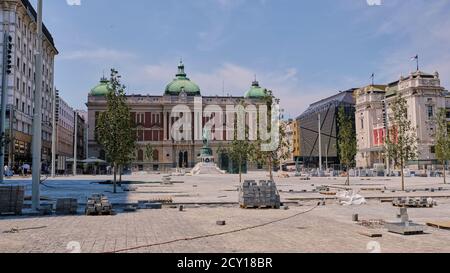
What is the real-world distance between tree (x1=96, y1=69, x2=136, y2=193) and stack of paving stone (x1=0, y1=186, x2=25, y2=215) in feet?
41.2

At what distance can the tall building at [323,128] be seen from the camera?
122062 millimetres

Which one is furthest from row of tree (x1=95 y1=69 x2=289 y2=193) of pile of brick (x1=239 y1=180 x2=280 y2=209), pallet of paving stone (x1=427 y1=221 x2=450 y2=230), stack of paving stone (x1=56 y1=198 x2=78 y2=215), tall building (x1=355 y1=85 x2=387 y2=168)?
tall building (x1=355 y1=85 x2=387 y2=168)

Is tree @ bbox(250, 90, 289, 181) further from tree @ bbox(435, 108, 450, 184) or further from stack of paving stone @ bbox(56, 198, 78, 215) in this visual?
stack of paving stone @ bbox(56, 198, 78, 215)

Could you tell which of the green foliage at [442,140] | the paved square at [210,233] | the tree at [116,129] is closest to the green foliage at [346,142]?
the green foliage at [442,140]

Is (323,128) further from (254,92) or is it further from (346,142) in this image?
(346,142)

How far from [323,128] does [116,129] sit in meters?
107

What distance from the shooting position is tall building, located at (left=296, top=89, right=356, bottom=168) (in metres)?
122

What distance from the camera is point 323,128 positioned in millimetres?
128875

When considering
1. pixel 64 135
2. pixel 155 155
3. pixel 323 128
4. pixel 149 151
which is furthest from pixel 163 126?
pixel 323 128

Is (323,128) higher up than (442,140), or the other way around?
(323,128)

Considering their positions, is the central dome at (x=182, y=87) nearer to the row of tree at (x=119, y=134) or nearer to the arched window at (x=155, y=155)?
the arched window at (x=155, y=155)
